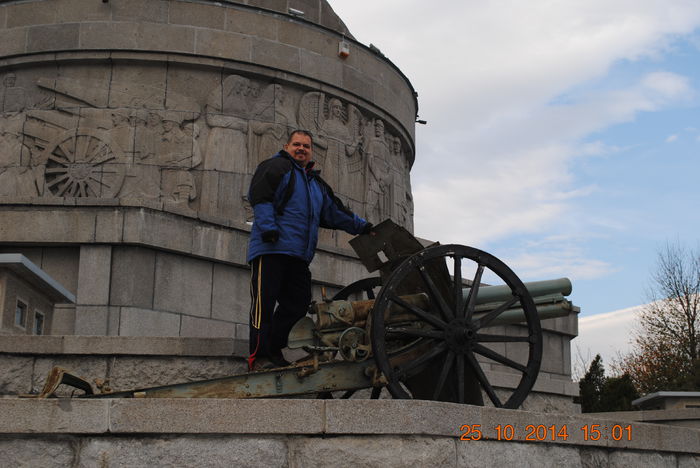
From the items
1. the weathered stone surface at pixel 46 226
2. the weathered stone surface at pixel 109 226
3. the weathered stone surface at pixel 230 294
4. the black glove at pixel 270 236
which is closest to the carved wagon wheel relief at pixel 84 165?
the weathered stone surface at pixel 46 226

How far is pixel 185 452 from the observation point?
4422 mm

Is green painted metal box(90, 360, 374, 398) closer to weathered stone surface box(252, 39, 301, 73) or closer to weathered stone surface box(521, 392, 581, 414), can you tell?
weathered stone surface box(521, 392, 581, 414)

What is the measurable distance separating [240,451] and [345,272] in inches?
291

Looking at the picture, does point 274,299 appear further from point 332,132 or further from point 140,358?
point 332,132

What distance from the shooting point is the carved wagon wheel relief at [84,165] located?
1324 centimetres

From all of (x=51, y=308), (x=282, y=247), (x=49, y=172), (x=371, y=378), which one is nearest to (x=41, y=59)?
(x=49, y=172)

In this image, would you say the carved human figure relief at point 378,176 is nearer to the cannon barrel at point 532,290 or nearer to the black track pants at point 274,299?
the cannon barrel at point 532,290

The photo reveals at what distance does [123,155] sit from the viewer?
44.0ft

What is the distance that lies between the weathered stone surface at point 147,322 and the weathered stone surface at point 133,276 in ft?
0.49

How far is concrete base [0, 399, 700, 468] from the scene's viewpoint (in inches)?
173

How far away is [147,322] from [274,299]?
4.77 meters

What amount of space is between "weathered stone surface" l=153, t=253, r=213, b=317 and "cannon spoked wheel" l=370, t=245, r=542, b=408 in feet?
17.0

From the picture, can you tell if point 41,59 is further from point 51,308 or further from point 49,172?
point 51,308

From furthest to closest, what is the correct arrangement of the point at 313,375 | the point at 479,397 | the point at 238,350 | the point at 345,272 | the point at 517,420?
the point at 345,272 → the point at 238,350 → the point at 479,397 → the point at 313,375 → the point at 517,420
